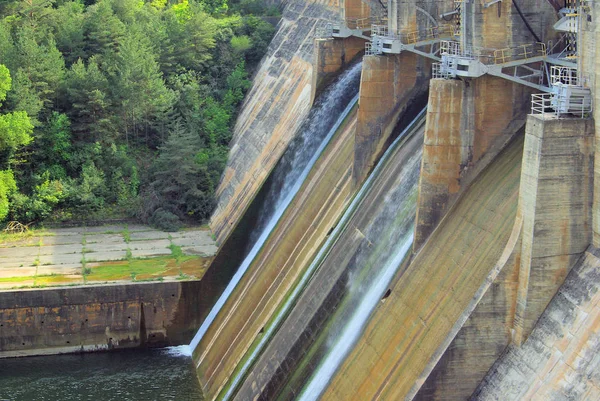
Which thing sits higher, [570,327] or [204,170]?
[570,327]

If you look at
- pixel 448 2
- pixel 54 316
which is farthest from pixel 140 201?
pixel 448 2

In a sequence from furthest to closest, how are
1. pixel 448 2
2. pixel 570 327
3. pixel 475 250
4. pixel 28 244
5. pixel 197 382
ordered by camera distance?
1. pixel 28 244
2. pixel 197 382
3. pixel 448 2
4. pixel 475 250
5. pixel 570 327

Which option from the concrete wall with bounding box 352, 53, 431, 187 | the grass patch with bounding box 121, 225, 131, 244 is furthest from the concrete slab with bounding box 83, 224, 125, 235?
the concrete wall with bounding box 352, 53, 431, 187

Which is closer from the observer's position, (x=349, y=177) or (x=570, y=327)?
(x=570, y=327)

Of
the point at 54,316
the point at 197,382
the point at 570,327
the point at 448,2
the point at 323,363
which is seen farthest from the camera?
the point at 54,316

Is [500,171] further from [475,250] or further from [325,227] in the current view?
[325,227]
